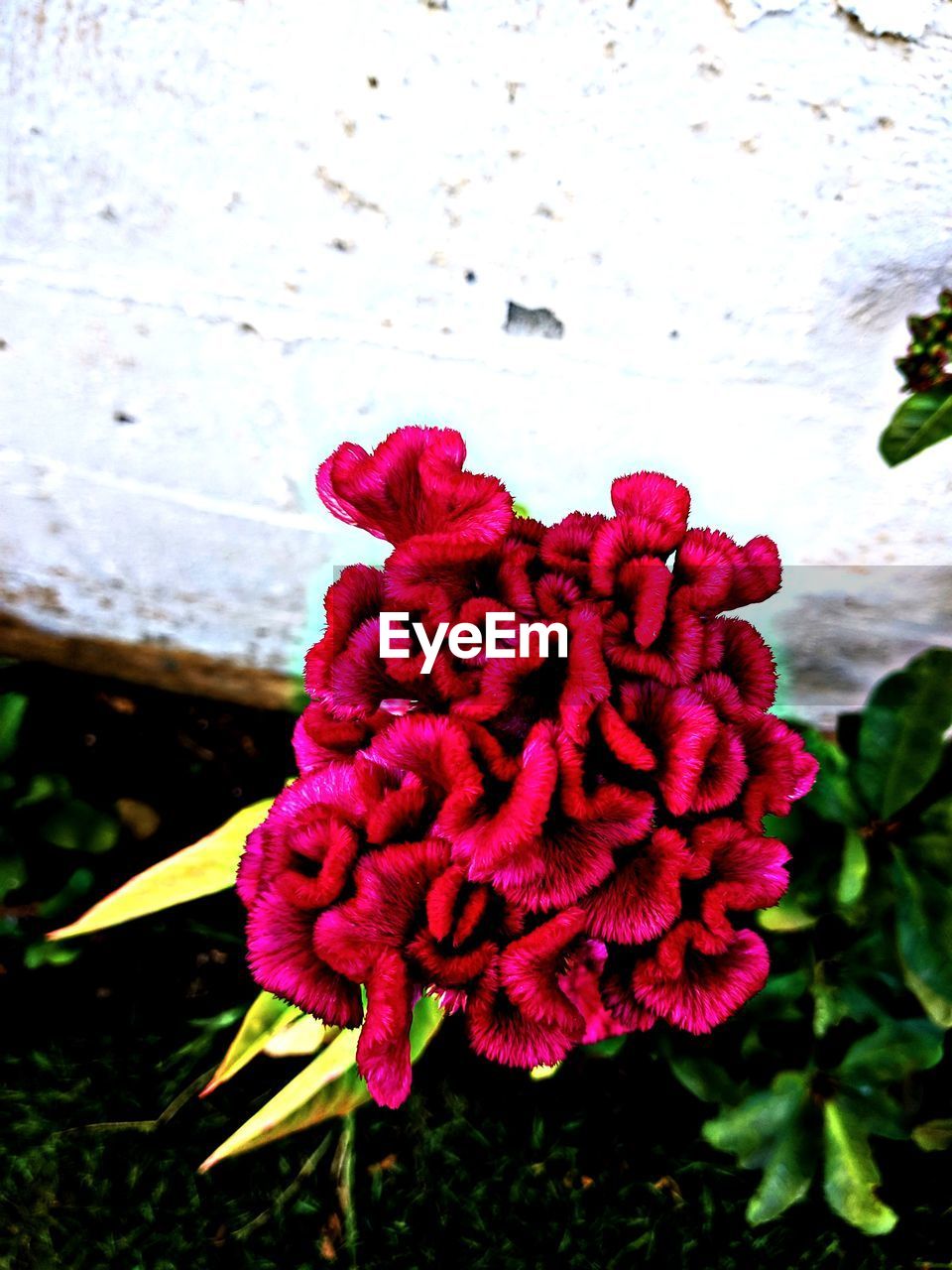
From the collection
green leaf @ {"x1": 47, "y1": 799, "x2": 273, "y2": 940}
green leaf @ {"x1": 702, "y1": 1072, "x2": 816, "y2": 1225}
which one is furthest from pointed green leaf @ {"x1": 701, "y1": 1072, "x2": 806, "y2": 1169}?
green leaf @ {"x1": 47, "y1": 799, "x2": 273, "y2": 940}

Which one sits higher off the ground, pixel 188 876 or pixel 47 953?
pixel 188 876

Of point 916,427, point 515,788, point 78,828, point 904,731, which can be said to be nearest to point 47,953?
point 78,828

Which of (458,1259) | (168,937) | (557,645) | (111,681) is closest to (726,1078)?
(458,1259)

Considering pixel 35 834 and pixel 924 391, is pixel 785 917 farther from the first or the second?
pixel 35 834

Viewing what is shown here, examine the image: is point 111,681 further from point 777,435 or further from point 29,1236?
point 777,435
